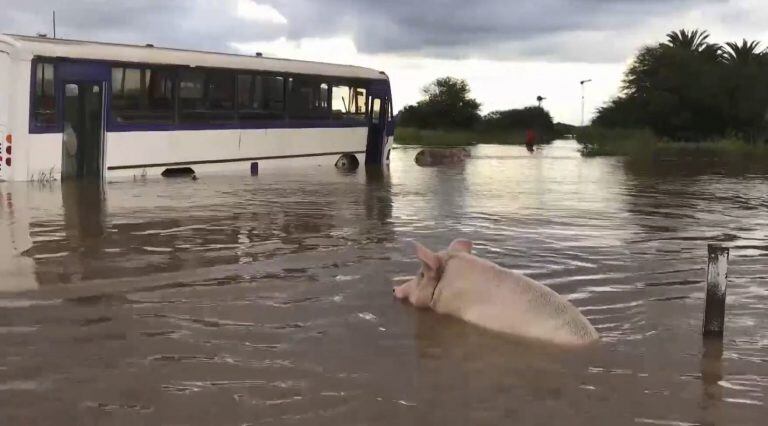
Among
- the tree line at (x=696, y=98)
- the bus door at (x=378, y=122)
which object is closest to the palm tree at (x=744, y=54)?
the tree line at (x=696, y=98)

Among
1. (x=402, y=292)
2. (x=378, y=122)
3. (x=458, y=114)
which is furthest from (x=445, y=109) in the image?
(x=402, y=292)

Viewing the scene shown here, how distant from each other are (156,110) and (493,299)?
574 inches

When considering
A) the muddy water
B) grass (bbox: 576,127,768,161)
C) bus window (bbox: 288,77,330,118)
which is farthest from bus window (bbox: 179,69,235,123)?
grass (bbox: 576,127,768,161)

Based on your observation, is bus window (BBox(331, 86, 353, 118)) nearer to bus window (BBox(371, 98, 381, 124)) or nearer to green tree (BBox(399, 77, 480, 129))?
bus window (BBox(371, 98, 381, 124))

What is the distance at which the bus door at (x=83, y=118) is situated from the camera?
57.7 feet

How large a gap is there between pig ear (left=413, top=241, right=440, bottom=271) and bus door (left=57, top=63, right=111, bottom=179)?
12.8 meters

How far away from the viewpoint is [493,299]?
649 centimetres

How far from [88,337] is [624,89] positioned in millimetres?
62581

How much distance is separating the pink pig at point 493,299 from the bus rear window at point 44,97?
485 inches

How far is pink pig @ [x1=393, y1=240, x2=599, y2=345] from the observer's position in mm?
6094

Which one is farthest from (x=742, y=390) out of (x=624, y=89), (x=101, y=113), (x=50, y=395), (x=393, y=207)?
(x=624, y=89)

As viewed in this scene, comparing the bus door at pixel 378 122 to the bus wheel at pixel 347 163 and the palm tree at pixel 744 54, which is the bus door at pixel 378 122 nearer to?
the bus wheel at pixel 347 163

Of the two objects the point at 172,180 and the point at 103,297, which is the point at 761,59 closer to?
the point at 172,180

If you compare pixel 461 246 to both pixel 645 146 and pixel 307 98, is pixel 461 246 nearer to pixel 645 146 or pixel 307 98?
pixel 307 98
